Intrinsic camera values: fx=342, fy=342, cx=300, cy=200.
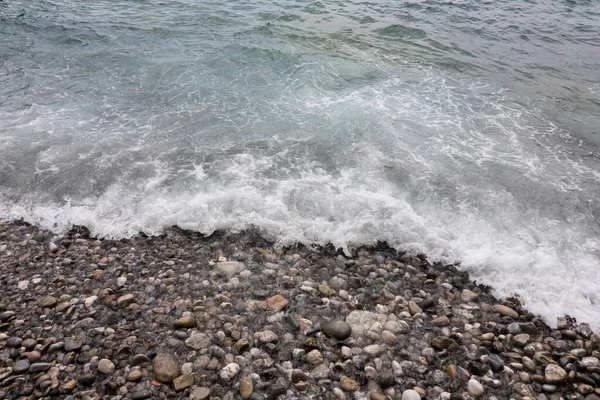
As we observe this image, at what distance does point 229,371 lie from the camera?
14.9ft

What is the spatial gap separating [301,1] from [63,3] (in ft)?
50.5

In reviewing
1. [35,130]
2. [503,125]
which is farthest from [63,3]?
[503,125]

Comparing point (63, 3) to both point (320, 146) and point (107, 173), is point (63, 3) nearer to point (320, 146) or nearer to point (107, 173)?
point (107, 173)

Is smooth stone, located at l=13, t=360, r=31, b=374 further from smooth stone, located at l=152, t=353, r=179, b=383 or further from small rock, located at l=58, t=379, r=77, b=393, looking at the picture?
smooth stone, located at l=152, t=353, r=179, b=383

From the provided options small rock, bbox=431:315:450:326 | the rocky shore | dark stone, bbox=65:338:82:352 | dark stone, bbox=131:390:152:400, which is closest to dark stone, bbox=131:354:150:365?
the rocky shore

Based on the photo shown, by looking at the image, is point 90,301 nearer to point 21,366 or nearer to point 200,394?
point 21,366

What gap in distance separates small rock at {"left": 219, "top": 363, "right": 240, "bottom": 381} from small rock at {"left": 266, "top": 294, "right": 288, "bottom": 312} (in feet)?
3.60

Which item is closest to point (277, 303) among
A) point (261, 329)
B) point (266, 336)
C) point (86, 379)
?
point (261, 329)

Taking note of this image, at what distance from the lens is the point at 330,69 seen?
15.0m

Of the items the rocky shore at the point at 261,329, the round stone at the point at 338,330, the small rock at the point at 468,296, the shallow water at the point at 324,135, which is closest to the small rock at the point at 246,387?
the rocky shore at the point at 261,329

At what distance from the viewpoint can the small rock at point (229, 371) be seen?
4.50m

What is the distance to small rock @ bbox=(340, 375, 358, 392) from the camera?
445cm

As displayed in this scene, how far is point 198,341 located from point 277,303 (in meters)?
1.32

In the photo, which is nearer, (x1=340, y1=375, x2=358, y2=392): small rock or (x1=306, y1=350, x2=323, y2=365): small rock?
(x1=340, y1=375, x2=358, y2=392): small rock
